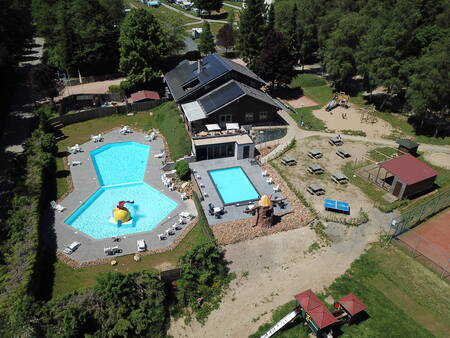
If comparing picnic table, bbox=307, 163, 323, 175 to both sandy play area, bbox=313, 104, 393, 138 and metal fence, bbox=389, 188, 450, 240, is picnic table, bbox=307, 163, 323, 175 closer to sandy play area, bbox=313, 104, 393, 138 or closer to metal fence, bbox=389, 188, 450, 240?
metal fence, bbox=389, 188, 450, 240

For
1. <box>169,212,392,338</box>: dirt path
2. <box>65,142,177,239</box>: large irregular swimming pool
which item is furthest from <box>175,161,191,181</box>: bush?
<box>169,212,392,338</box>: dirt path

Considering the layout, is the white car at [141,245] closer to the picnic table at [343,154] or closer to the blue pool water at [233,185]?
the blue pool water at [233,185]

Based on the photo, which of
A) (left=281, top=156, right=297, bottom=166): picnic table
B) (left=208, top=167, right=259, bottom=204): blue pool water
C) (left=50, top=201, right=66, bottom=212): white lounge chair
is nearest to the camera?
(left=50, top=201, right=66, bottom=212): white lounge chair

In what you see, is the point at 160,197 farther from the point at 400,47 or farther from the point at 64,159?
the point at 400,47

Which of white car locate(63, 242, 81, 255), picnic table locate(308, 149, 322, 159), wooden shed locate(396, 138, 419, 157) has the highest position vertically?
wooden shed locate(396, 138, 419, 157)

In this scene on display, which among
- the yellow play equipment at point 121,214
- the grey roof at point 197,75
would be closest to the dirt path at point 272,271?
the yellow play equipment at point 121,214

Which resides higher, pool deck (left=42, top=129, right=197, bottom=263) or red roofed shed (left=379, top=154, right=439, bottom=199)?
red roofed shed (left=379, top=154, right=439, bottom=199)

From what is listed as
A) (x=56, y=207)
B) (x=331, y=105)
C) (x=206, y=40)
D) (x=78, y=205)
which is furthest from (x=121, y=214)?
(x=206, y=40)
